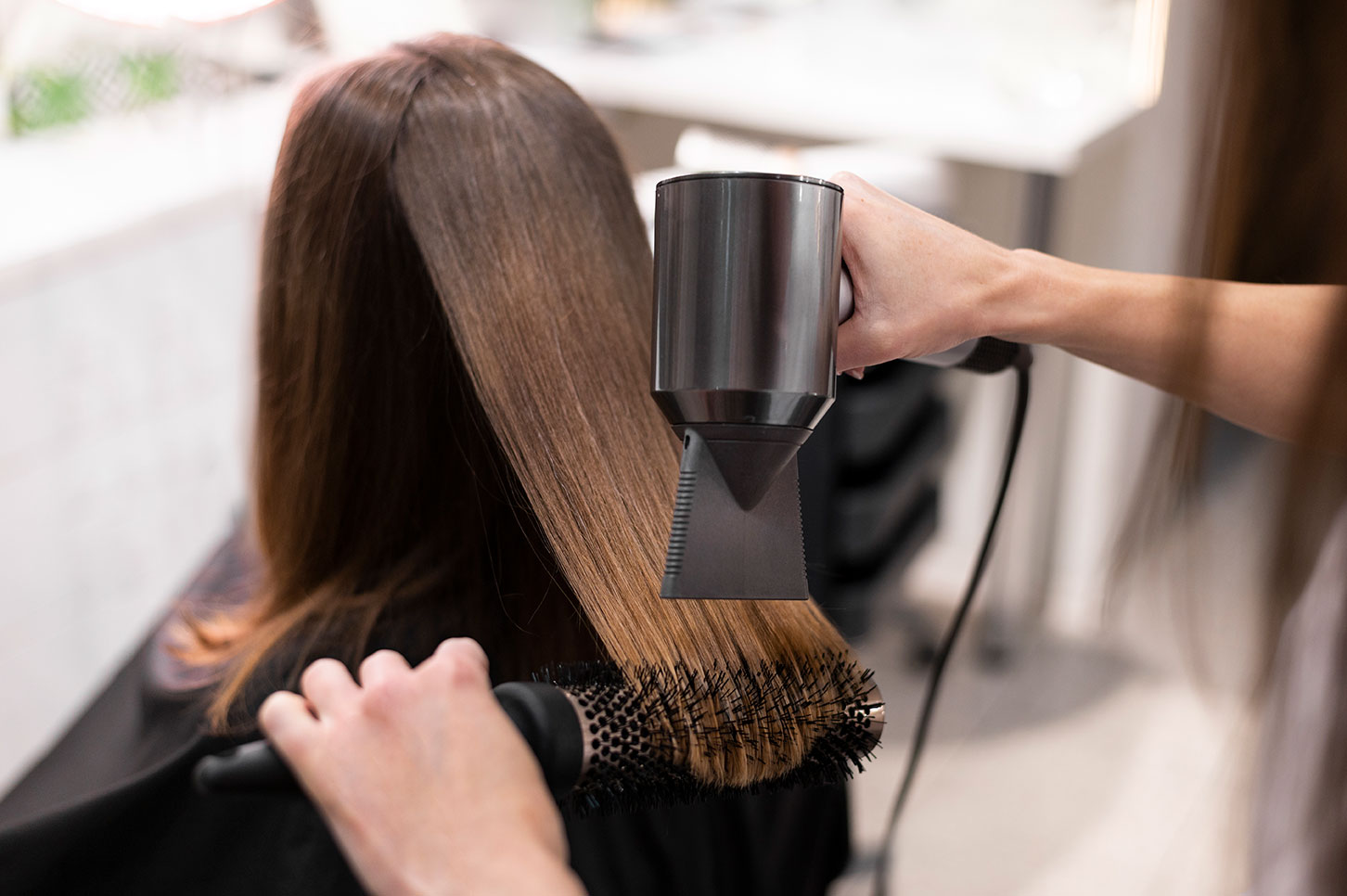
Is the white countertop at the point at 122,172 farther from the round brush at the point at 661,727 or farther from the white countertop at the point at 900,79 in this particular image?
the round brush at the point at 661,727

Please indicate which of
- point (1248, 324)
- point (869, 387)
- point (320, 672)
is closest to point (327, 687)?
point (320, 672)

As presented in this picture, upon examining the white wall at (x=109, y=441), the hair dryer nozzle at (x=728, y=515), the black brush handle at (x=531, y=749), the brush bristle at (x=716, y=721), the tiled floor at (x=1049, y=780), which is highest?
the hair dryer nozzle at (x=728, y=515)

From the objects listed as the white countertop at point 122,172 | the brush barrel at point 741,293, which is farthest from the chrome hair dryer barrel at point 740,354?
the white countertop at point 122,172

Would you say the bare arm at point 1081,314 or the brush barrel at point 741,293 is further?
the bare arm at point 1081,314

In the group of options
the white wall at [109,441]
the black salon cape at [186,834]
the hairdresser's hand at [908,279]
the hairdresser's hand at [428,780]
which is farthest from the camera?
the white wall at [109,441]

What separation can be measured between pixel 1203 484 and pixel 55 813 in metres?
0.79

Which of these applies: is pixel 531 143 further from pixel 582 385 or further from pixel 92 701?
pixel 92 701

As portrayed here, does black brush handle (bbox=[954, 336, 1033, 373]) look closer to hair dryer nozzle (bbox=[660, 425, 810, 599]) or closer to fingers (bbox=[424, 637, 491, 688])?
hair dryer nozzle (bbox=[660, 425, 810, 599])

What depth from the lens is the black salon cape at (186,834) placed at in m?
0.78

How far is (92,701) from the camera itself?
1.00 metres

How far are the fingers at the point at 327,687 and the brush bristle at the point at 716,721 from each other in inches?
4.0

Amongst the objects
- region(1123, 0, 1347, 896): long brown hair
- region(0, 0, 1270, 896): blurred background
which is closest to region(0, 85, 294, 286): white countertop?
region(0, 0, 1270, 896): blurred background

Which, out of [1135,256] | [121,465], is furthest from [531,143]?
[1135,256]

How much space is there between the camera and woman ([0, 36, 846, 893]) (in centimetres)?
66
